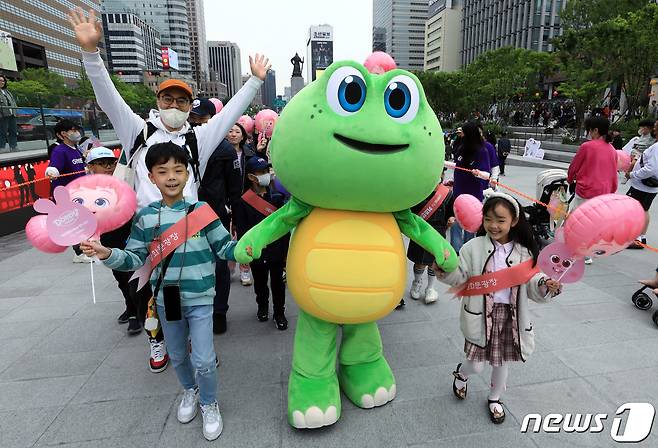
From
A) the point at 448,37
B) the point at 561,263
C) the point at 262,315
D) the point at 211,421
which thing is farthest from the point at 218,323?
the point at 448,37

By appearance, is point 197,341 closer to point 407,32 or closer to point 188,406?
point 188,406

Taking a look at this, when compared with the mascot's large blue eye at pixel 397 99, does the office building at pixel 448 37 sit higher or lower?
higher

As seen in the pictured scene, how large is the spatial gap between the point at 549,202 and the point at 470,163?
1.96 metres

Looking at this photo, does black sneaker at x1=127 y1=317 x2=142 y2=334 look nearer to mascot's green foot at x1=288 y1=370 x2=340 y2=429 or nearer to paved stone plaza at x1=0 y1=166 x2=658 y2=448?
paved stone plaza at x1=0 y1=166 x2=658 y2=448

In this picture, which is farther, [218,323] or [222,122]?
[218,323]

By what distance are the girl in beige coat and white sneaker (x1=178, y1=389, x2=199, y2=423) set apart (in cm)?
179

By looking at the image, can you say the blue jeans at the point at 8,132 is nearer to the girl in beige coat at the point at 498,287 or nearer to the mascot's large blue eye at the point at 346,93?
the mascot's large blue eye at the point at 346,93

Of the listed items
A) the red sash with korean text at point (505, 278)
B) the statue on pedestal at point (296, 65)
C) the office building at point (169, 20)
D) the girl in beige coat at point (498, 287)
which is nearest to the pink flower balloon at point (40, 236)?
the girl in beige coat at point (498, 287)

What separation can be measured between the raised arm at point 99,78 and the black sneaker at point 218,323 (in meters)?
1.69

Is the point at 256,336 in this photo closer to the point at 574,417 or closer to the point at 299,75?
the point at 574,417

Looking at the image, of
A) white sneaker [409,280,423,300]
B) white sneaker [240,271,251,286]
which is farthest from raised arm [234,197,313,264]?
white sneaker [240,271,251,286]

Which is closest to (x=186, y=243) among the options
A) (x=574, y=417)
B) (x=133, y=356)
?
(x=133, y=356)

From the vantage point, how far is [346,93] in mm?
2123

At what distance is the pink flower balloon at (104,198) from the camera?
2.25 metres
